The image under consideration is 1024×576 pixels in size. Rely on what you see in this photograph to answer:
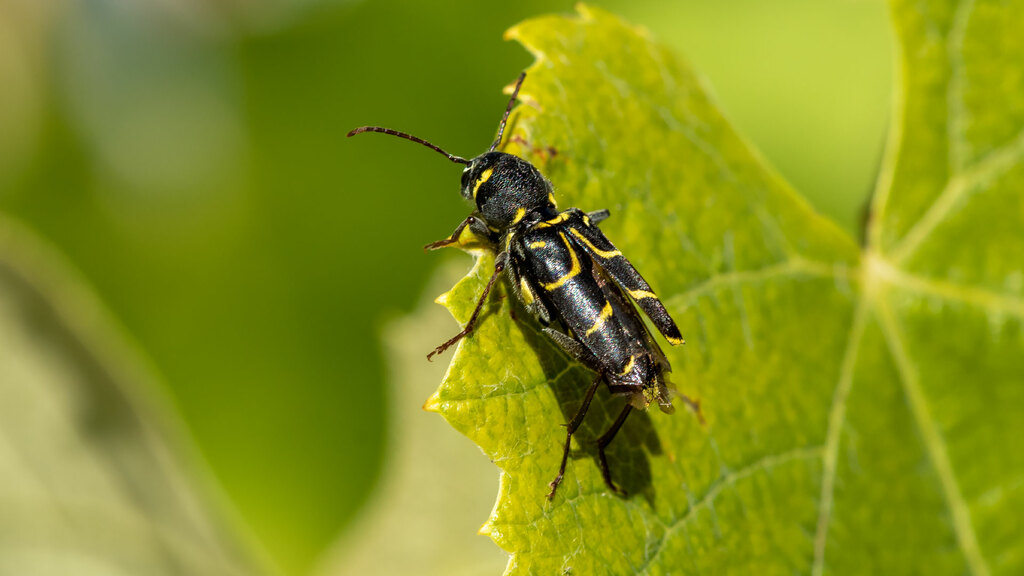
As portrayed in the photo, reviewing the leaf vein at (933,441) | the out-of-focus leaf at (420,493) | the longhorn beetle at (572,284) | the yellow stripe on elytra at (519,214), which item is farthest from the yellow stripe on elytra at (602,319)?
the out-of-focus leaf at (420,493)

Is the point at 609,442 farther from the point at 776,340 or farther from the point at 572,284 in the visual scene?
the point at 776,340

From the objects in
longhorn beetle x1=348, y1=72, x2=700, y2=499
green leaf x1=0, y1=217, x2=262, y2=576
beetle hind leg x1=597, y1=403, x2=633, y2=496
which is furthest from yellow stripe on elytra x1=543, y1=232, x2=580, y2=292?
green leaf x1=0, y1=217, x2=262, y2=576

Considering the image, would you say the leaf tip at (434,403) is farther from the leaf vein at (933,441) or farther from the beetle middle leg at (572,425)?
the leaf vein at (933,441)

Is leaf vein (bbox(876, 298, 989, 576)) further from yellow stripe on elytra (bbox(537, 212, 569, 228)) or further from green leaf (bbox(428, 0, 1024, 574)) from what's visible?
yellow stripe on elytra (bbox(537, 212, 569, 228))

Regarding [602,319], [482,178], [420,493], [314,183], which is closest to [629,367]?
[602,319]

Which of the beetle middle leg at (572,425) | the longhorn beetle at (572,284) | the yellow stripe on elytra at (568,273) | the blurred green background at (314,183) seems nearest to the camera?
the beetle middle leg at (572,425)

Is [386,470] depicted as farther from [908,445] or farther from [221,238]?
[908,445]

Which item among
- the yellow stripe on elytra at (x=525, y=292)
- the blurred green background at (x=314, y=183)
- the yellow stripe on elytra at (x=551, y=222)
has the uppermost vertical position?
the blurred green background at (x=314, y=183)
